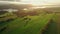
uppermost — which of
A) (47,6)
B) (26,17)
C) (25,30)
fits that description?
(47,6)

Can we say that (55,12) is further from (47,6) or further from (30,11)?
(30,11)

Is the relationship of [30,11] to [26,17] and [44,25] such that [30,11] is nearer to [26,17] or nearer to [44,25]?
[26,17]

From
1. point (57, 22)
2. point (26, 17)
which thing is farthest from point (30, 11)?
point (57, 22)

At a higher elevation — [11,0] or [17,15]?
[11,0]

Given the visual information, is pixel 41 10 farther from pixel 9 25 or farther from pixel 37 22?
pixel 9 25

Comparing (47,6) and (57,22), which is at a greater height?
(47,6)

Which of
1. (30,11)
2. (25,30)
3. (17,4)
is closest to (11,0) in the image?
(17,4)
